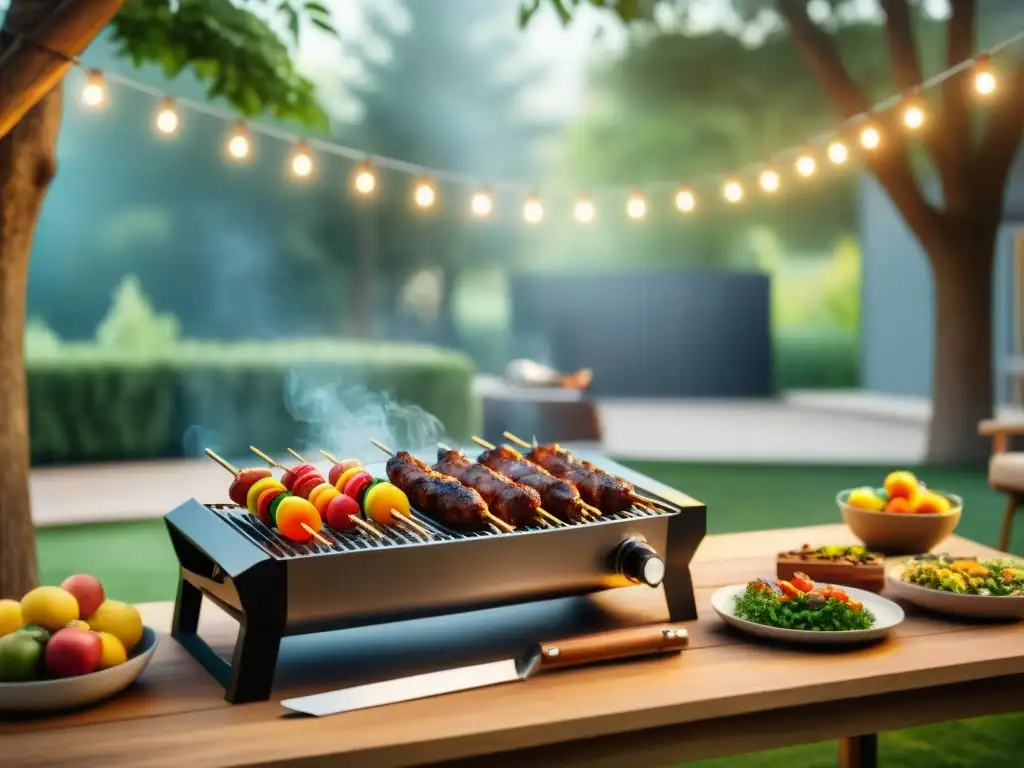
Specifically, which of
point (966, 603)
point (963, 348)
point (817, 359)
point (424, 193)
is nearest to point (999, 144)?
point (963, 348)

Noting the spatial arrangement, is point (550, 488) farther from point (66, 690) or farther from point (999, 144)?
point (999, 144)

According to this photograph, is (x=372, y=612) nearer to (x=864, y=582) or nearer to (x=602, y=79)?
(x=864, y=582)

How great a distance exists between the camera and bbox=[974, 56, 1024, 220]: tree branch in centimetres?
772

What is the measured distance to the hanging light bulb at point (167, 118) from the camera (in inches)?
198

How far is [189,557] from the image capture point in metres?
1.96

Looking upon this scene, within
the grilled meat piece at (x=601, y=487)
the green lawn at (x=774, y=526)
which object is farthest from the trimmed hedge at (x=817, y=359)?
the grilled meat piece at (x=601, y=487)

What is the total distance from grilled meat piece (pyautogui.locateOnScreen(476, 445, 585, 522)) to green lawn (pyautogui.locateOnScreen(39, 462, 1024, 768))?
92 centimetres

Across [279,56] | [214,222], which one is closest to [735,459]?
[279,56]

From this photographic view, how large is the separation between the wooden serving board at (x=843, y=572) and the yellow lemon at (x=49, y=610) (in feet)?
4.64

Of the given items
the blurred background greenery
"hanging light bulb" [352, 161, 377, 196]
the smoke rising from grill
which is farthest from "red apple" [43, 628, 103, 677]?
the blurred background greenery

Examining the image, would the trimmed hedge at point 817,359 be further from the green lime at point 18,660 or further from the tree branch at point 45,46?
the green lime at point 18,660

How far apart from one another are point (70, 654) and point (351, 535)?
481mm

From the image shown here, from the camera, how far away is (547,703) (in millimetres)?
1612

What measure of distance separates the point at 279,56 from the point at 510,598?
131 inches
